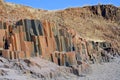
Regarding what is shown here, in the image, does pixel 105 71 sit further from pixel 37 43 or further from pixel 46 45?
pixel 37 43

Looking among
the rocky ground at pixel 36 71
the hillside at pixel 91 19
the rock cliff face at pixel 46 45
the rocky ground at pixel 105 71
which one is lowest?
the rocky ground at pixel 105 71

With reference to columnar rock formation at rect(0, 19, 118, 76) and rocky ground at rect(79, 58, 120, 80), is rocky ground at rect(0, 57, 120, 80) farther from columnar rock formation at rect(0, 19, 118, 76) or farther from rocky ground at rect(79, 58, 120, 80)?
columnar rock formation at rect(0, 19, 118, 76)

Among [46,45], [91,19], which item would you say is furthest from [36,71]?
[91,19]

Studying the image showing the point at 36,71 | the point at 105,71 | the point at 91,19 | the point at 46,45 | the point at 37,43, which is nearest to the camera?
the point at 36,71

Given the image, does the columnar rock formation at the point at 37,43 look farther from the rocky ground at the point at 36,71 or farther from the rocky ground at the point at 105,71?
the rocky ground at the point at 105,71

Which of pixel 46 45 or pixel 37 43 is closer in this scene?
pixel 37 43

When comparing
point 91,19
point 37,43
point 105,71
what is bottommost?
point 105,71

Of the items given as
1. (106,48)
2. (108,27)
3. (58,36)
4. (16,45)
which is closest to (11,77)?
(16,45)

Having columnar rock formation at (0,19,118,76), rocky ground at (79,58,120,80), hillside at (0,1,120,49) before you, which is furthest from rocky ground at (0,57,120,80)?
hillside at (0,1,120,49)

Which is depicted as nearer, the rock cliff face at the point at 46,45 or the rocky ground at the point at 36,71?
the rocky ground at the point at 36,71

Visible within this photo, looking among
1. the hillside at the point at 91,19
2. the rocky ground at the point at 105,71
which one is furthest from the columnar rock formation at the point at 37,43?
the hillside at the point at 91,19

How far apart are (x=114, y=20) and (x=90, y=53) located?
3801 centimetres

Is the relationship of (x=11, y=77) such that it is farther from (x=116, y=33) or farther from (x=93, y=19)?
(x=93, y=19)

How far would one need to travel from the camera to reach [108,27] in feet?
276
